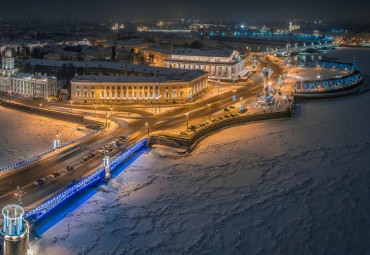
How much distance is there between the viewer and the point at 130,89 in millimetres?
41250

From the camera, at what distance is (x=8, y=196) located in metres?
19.6

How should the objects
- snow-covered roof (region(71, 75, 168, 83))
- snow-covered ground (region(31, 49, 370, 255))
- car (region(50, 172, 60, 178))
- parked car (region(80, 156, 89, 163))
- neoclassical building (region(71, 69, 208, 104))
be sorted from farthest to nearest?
snow-covered roof (region(71, 75, 168, 83)), neoclassical building (region(71, 69, 208, 104)), parked car (region(80, 156, 89, 163)), car (region(50, 172, 60, 178)), snow-covered ground (region(31, 49, 370, 255))

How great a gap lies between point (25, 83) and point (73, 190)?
1077 inches

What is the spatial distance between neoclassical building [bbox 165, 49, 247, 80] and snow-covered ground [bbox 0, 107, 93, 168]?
2823 cm

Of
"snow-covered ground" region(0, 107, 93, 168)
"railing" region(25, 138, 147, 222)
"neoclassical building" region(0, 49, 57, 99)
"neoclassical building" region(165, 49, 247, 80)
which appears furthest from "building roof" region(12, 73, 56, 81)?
"neoclassical building" region(165, 49, 247, 80)

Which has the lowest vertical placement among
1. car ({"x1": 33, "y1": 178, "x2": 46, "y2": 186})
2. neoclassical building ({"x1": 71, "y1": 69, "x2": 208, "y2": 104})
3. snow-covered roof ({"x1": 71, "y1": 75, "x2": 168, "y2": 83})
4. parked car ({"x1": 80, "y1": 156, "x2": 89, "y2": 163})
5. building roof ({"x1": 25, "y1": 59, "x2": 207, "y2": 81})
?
car ({"x1": 33, "y1": 178, "x2": 46, "y2": 186})

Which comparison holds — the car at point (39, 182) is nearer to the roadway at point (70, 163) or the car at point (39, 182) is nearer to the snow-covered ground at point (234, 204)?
the roadway at point (70, 163)

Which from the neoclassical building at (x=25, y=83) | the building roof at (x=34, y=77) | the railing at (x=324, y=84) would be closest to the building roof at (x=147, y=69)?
the neoclassical building at (x=25, y=83)

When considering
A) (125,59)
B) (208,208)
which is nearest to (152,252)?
(208,208)

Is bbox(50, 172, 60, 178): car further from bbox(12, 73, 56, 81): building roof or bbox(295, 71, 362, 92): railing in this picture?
bbox(295, 71, 362, 92): railing

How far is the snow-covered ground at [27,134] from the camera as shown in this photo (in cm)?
2733

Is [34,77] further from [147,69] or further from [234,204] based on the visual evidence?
[234,204]

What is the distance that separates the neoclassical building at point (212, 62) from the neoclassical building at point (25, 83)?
73.9ft

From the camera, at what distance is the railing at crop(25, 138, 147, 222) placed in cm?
1850
